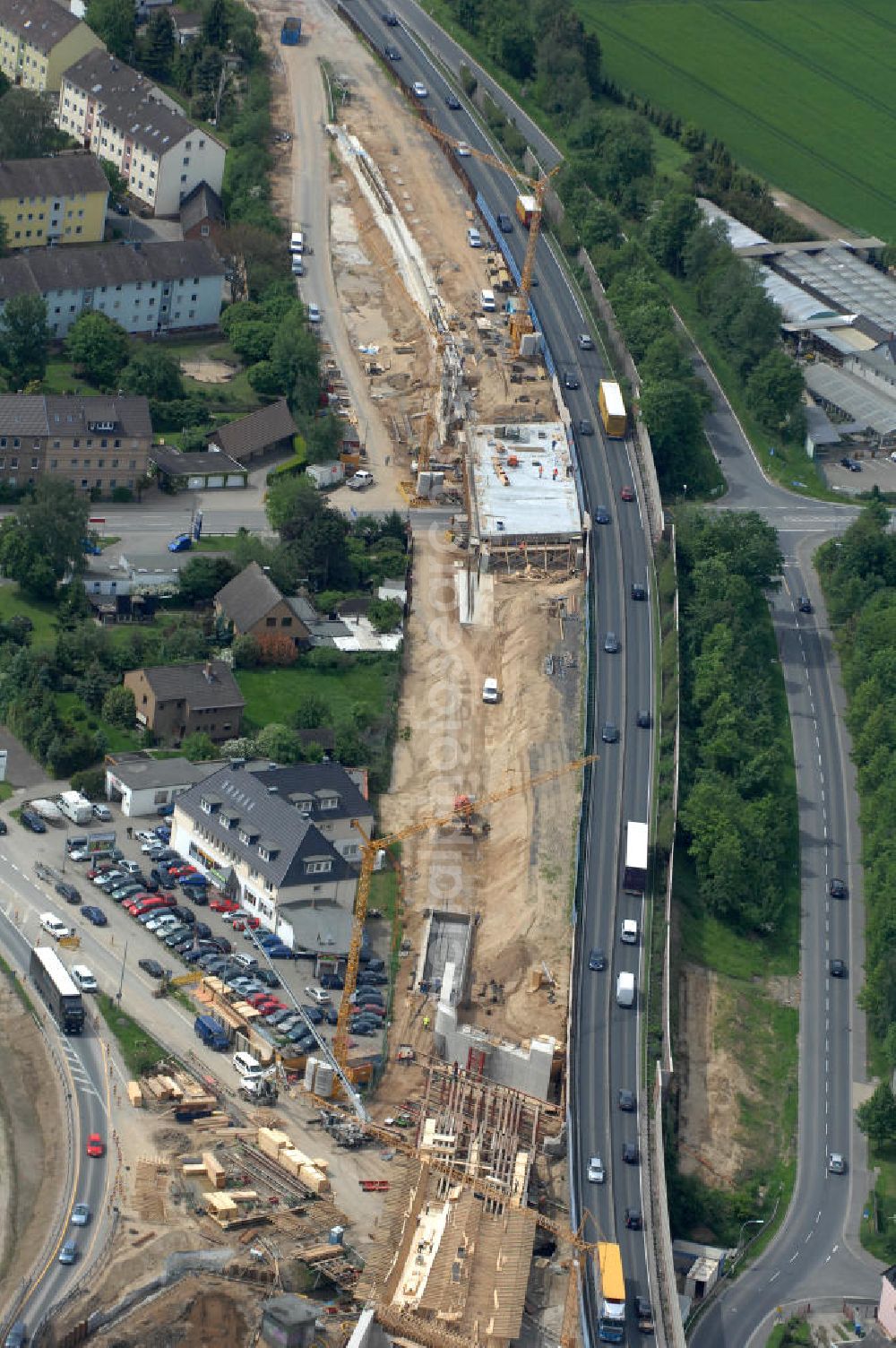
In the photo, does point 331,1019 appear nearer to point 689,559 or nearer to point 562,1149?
point 562,1149

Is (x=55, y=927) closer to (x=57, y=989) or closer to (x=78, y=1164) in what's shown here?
(x=57, y=989)

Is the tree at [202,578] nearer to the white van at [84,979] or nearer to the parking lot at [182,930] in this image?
the parking lot at [182,930]

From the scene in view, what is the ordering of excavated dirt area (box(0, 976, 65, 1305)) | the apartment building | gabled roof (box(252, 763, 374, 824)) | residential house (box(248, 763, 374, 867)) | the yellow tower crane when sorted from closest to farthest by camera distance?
1. excavated dirt area (box(0, 976, 65, 1305))
2. the yellow tower crane
3. gabled roof (box(252, 763, 374, 824))
4. residential house (box(248, 763, 374, 867))
5. the apartment building

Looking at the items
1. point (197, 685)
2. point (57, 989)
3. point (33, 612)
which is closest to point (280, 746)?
point (197, 685)

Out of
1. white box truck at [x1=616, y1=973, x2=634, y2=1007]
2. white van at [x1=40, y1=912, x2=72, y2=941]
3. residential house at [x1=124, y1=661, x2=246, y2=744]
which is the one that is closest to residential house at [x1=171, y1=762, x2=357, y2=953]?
residential house at [x1=124, y1=661, x2=246, y2=744]

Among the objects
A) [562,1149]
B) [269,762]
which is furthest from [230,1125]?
[269,762]

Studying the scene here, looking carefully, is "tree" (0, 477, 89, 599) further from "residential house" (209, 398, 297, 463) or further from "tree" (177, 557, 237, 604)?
"residential house" (209, 398, 297, 463)
